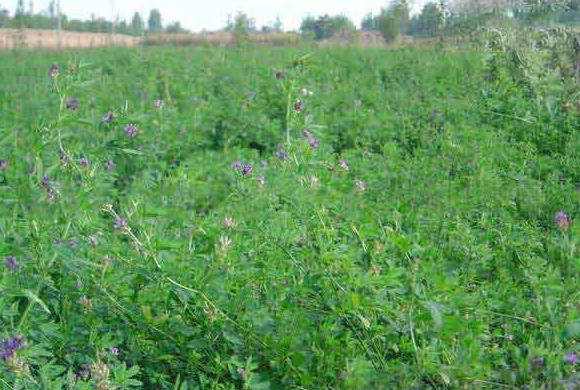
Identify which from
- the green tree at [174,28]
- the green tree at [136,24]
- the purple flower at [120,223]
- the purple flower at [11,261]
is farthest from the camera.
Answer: the green tree at [174,28]

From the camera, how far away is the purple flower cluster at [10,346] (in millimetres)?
1762

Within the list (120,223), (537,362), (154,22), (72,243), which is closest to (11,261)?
(72,243)

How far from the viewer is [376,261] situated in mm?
2336

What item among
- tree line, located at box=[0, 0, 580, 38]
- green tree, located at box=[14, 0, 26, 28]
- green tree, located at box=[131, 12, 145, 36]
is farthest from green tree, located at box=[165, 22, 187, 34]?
green tree, located at box=[14, 0, 26, 28]

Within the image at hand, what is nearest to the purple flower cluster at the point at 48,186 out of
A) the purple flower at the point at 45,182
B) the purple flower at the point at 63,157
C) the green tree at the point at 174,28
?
the purple flower at the point at 45,182

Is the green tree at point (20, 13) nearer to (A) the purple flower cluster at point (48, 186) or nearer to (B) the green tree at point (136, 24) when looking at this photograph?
(B) the green tree at point (136, 24)

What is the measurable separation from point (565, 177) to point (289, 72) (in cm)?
173

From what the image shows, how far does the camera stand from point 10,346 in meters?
1.78

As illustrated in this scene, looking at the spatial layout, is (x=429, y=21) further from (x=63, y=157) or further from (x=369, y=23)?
(x=63, y=157)

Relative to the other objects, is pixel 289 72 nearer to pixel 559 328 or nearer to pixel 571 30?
pixel 559 328

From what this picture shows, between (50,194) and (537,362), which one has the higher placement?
(50,194)

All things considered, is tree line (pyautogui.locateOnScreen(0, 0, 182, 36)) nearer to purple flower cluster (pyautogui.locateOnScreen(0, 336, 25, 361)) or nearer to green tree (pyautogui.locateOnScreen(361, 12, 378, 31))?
green tree (pyautogui.locateOnScreen(361, 12, 378, 31))

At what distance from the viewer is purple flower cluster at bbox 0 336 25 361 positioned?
69.4 inches

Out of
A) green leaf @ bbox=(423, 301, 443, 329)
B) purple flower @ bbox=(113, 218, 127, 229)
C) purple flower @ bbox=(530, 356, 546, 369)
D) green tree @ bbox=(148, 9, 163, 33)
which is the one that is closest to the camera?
green leaf @ bbox=(423, 301, 443, 329)
